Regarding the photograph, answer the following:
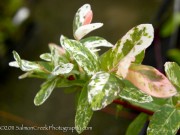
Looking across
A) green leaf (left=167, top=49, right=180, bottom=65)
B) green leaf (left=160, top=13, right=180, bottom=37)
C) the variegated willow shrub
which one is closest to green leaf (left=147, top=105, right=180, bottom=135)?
the variegated willow shrub

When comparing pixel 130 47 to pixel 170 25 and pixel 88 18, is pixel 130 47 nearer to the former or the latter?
pixel 88 18

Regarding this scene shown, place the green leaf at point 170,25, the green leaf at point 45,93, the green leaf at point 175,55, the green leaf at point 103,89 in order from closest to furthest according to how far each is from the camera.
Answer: the green leaf at point 103,89 → the green leaf at point 45,93 → the green leaf at point 175,55 → the green leaf at point 170,25

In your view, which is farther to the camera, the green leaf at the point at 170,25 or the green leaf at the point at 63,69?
the green leaf at the point at 170,25

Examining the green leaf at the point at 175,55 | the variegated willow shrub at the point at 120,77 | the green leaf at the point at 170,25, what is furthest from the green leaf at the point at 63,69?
the green leaf at the point at 170,25

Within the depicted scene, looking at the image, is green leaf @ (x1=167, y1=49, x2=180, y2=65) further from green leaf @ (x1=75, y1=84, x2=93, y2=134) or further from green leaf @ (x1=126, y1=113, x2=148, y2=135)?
green leaf @ (x1=75, y1=84, x2=93, y2=134)

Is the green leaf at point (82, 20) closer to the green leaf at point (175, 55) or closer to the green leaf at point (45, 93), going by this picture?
the green leaf at point (45, 93)

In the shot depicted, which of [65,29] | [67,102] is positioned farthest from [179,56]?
[65,29]

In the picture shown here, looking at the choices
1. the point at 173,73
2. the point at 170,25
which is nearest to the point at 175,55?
the point at 170,25
